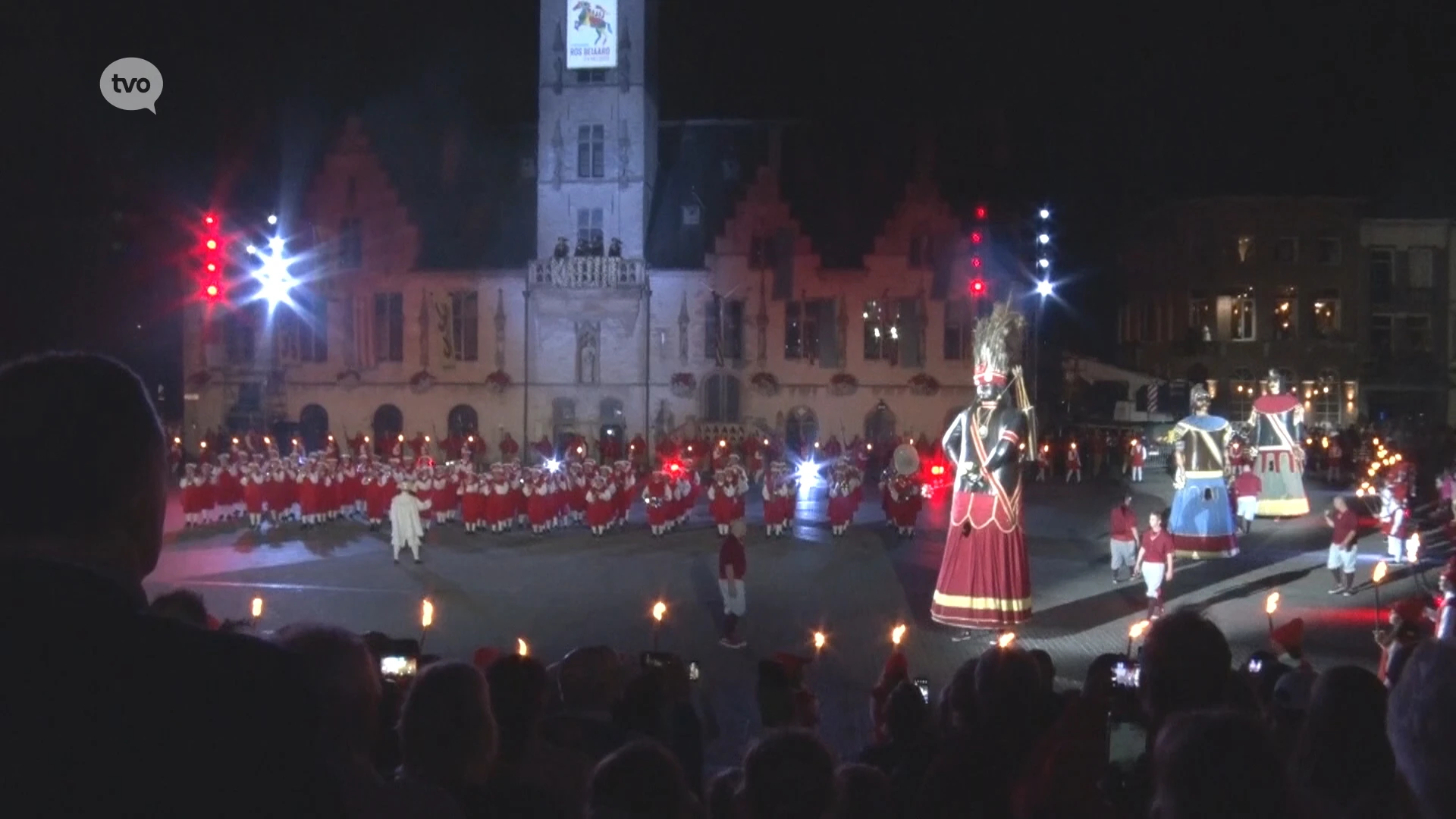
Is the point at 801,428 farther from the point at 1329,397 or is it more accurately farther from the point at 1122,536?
the point at 1122,536

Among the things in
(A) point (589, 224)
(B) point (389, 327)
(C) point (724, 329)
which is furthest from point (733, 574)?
(B) point (389, 327)

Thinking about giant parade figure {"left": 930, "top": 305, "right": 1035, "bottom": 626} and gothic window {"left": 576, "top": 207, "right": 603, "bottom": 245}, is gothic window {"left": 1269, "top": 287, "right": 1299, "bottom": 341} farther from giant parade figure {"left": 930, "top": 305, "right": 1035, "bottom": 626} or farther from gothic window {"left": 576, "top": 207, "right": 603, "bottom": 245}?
giant parade figure {"left": 930, "top": 305, "right": 1035, "bottom": 626}

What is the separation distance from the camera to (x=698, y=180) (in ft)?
151

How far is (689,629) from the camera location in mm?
16484

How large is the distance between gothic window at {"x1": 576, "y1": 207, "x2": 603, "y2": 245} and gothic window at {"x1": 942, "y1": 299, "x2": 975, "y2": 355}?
12.9 m

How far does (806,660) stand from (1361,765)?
578 cm

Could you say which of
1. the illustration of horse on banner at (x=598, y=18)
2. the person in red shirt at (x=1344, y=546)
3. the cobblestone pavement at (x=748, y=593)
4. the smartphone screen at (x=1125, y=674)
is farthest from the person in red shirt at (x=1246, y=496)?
the illustration of horse on banner at (x=598, y=18)

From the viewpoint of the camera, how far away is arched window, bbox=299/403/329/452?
145 feet

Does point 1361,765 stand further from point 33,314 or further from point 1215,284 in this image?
point 1215,284

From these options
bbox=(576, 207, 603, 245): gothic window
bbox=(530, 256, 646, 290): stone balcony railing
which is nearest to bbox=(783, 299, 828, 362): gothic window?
bbox=(530, 256, 646, 290): stone balcony railing

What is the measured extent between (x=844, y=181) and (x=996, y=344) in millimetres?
32118

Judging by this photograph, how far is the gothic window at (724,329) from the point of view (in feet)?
141

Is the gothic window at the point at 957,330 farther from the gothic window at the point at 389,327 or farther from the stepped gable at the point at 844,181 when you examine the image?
the gothic window at the point at 389,327

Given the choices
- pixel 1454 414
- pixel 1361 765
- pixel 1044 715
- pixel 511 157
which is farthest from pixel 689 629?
pixel 1454 414
